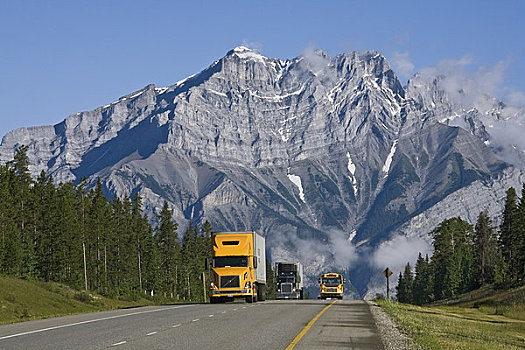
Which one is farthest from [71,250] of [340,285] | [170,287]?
[170,287]

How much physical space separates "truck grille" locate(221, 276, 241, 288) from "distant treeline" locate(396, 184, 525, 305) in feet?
222

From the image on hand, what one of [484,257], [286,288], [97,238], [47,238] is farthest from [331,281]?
[484,257]

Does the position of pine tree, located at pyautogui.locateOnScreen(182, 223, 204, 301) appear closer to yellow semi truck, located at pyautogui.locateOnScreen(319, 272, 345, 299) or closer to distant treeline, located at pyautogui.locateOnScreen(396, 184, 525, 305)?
distant treeline, located at pyautogui.locateOnScreen(396, 184, 525, 305)

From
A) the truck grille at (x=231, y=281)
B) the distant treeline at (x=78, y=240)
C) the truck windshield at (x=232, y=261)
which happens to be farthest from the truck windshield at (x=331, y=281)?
the truck windshield at (x=232, y=261)

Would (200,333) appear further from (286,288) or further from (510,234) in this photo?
(510,234)

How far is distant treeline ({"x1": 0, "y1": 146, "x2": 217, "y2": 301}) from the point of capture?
92.9 m

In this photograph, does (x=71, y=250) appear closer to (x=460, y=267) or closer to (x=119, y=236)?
(x=119, y=236)

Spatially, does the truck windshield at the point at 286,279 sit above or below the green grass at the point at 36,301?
below

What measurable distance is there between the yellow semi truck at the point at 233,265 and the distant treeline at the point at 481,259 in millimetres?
67027

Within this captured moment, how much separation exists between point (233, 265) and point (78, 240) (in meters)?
48.7

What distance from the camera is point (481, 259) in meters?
141

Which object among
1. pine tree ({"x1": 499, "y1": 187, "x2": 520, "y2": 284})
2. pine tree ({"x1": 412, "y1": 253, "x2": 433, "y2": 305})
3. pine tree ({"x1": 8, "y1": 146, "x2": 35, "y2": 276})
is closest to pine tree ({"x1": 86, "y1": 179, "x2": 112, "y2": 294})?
pine tree ({"x1": 8, "y1": 146, "x2": 35, "y2": 276})

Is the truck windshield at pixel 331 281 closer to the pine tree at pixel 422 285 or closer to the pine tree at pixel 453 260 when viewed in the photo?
the pine tree at pixel 453 260

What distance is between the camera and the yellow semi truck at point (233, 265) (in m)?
59.3
